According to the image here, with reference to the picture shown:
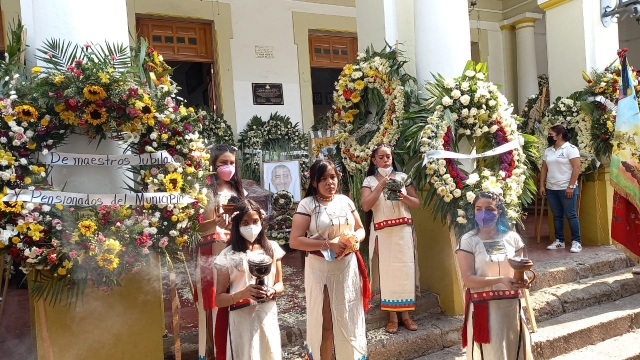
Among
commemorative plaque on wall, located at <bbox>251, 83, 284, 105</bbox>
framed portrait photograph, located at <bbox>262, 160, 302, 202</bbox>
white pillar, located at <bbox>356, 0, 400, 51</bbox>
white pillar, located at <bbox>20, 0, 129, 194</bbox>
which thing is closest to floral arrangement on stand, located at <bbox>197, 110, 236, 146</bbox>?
commemorative plaque on wall, located at <bbox>251, 83, 284, 105</bbox>

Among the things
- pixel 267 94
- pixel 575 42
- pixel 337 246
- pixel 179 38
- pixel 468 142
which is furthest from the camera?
pixel 267 94

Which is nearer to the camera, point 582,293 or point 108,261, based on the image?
point 108,261

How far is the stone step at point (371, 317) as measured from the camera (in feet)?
12.5

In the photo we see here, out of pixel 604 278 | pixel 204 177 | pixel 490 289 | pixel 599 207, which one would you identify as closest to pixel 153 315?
pixel 204 177

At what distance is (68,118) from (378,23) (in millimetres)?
3362

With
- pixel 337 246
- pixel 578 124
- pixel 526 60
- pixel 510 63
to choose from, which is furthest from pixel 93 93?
pixel 510 63

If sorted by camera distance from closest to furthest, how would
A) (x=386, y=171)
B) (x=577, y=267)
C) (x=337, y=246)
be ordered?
(x=337, y=246) → (x=386, y=171) → (x=577, y=267)

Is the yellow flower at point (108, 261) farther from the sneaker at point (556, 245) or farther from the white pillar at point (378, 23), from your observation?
the sneaker at point (556, 245)

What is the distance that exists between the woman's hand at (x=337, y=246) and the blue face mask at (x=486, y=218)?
0.81 meters

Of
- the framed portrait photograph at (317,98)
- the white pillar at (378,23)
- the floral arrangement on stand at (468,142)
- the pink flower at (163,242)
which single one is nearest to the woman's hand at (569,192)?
the floral arrangement on stand at (468,142)

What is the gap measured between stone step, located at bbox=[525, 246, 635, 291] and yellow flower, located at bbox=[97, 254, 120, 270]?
3.90 m

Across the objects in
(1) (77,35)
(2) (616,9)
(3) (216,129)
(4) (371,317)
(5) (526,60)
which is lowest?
(4) (371,317)

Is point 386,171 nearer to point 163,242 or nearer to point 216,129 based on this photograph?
point 163,242

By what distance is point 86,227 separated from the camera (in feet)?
9.39
